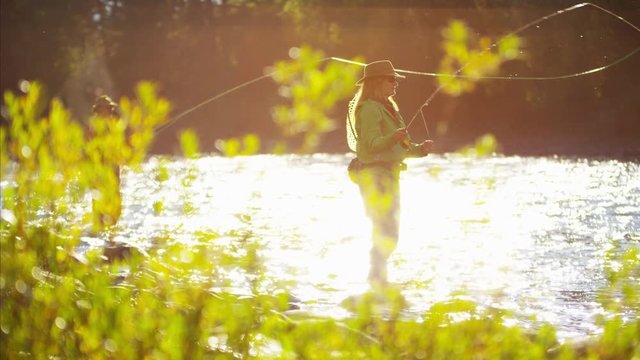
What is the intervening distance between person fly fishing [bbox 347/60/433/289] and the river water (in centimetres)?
50

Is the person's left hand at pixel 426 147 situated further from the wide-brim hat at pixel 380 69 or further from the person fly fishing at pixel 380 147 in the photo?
the wide-brim hat at pixel 380 69

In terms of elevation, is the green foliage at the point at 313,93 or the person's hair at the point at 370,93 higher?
the person's hair at the point at 370,93

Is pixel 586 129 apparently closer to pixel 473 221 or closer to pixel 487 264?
pixel 473 221

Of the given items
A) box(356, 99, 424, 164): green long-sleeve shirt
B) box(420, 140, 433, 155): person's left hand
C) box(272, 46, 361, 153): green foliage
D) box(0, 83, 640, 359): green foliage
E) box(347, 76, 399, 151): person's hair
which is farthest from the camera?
box(347, 76, 399, 151): person's hair

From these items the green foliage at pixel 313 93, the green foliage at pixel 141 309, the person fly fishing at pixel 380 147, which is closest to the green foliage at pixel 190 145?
the green foliage at pixel 141 309

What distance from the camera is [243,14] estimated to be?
58250mm

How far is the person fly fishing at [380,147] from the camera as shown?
29.7 ft

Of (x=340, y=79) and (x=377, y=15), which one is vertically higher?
(x=377, y=15)

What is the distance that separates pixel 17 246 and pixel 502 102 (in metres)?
38.1

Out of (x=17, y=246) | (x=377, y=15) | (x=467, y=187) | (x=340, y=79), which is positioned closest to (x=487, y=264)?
(x=17, y=246)

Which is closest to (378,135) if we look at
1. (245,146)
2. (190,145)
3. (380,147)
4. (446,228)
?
(380,147)

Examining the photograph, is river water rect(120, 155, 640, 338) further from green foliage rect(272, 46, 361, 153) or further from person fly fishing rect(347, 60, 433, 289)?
green foliage rect(272, 46, 361, 153)

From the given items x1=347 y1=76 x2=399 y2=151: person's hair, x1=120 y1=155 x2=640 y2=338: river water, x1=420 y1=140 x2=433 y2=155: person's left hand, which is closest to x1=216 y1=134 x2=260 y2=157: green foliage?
x1=120 y1=155 x2=640 y2=338: river water

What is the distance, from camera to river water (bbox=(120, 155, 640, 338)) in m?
9.07
